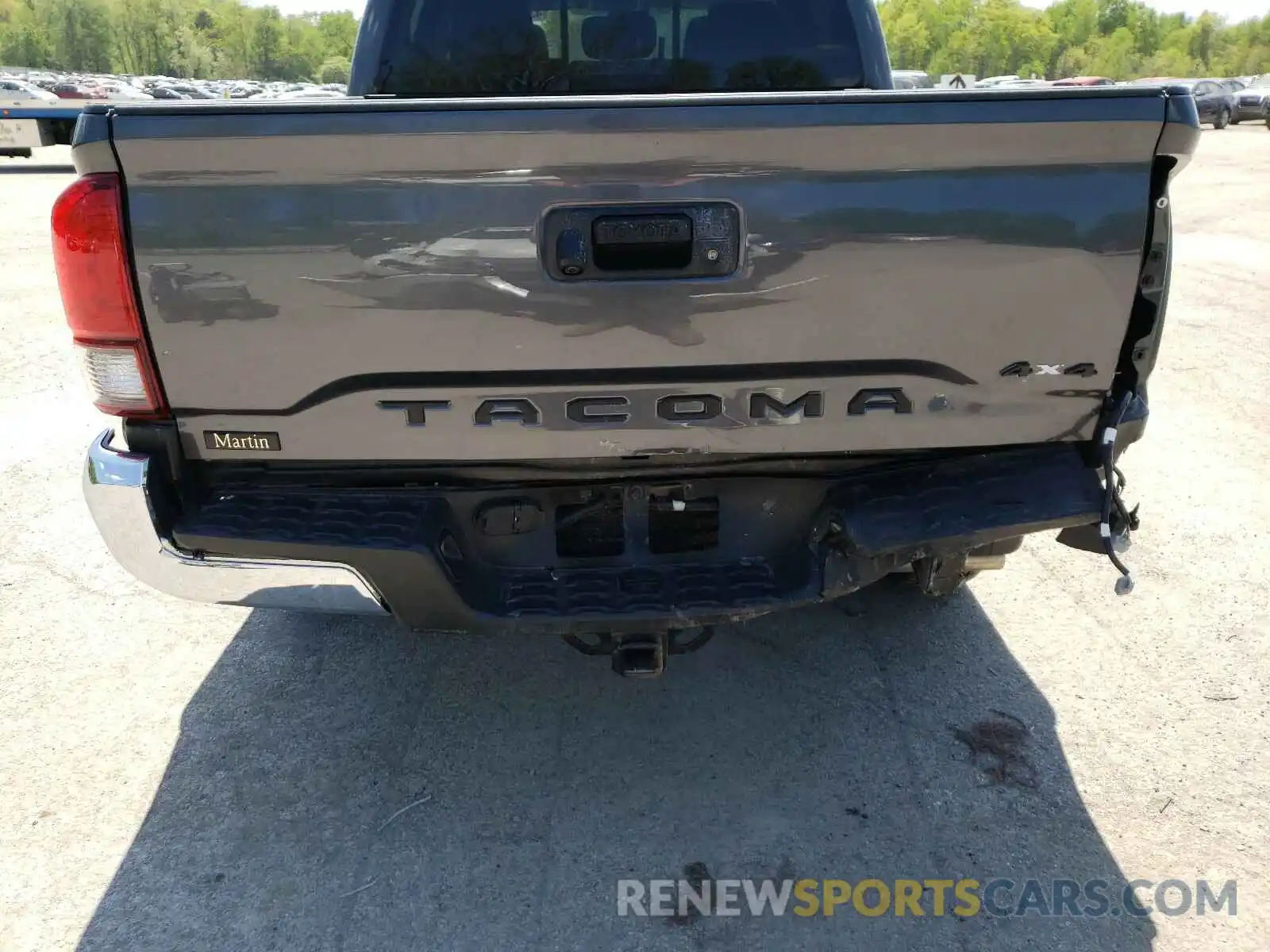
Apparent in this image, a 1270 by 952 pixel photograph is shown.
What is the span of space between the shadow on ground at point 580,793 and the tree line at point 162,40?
316ft

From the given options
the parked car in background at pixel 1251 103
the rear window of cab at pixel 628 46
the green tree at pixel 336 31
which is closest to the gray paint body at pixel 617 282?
the rear window of cab at pixel 628 46

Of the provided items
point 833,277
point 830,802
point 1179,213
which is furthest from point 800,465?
point 1179,213

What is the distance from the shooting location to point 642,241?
2.10m

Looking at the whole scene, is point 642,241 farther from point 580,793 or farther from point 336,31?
point 336,31

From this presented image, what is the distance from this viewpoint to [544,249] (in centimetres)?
209

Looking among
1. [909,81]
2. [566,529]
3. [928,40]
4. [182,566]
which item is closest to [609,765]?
[566,529]

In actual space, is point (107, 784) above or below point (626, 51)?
below

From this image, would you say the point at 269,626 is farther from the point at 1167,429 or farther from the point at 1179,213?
the point at 1179,213

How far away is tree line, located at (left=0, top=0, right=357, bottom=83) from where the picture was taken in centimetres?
10362

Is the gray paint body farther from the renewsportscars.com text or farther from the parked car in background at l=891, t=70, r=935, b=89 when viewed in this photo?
the parked car in background at l=891, t=70, r=935, b=89

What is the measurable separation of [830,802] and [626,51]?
9.16 ft

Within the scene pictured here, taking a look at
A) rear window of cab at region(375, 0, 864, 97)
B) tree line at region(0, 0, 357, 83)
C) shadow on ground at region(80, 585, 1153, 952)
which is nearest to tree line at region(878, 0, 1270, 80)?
tree line at region(0, 0, 357, 83)

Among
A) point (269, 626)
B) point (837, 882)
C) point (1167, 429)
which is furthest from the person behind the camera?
point (1167, 429)

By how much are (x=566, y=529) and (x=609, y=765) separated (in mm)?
812
